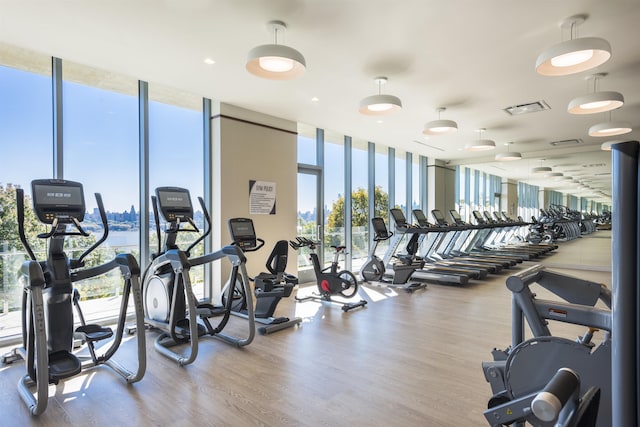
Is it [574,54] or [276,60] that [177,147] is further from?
[574,54]

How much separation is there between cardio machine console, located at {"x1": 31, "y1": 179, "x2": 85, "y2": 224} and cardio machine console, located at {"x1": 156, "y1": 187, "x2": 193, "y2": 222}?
831 millimetres

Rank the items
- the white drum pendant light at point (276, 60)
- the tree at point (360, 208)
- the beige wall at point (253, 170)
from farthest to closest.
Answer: the tree at point (360, 208), the beige wall at point (253, 170), the white drum pendant light at point (276, 60)

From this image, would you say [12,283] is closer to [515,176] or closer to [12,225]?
[12,225]

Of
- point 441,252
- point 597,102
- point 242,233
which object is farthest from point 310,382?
point 441,252

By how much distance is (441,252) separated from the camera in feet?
30.9

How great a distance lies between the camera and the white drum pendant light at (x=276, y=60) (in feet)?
10.8

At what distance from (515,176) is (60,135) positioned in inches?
425

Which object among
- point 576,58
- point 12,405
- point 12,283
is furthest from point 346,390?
point 12,283

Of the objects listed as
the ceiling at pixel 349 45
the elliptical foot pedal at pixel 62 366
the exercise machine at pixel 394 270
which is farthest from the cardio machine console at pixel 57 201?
the exercise machine at pixel 394 270

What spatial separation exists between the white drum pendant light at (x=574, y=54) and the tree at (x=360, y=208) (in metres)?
5.16

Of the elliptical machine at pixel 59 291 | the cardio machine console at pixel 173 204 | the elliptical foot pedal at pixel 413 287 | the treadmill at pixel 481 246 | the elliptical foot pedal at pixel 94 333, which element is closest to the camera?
the elliptical machine at pixel 59 291

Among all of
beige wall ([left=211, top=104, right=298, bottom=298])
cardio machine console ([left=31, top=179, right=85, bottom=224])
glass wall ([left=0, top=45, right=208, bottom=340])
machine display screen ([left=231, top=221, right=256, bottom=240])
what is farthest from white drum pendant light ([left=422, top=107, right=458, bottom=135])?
cardio machine console ([left=31, top=179, right=85, bottom=224])

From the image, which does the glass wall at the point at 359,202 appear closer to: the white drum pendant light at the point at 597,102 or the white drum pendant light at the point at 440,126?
the white drum pendant light at the point at 440,126

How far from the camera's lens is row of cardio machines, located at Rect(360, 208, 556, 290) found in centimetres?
696
